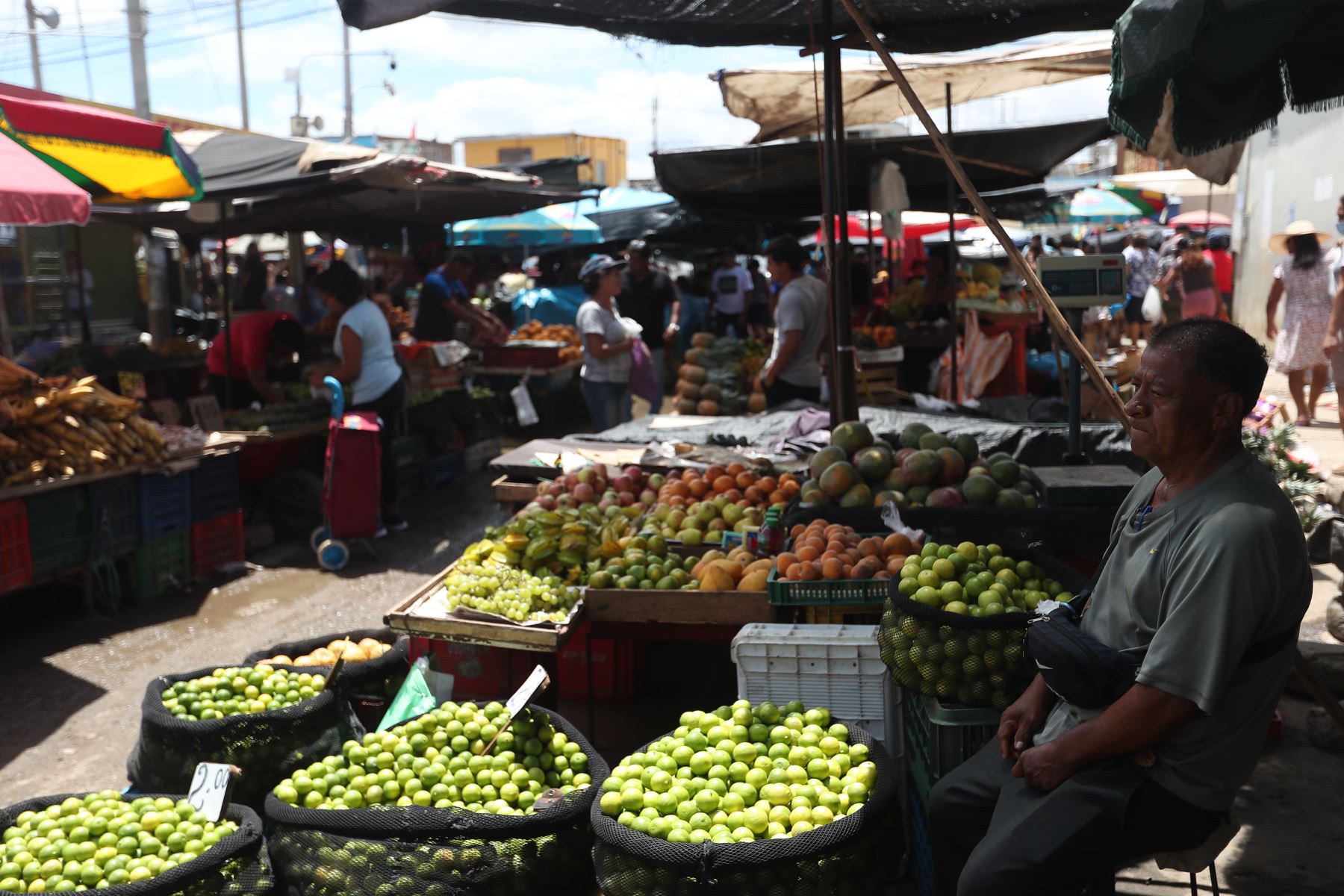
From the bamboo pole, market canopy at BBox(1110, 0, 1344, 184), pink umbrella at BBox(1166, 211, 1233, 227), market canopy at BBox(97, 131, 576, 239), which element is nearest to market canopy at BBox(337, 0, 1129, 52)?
the bamboo pole

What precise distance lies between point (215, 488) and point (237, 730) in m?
4.35

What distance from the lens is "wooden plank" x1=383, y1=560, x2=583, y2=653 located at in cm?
409

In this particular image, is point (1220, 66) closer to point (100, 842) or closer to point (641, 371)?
point (100, 842)

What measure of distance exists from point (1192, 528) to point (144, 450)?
6.55 meters

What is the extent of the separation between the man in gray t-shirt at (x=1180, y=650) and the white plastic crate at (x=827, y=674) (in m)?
1.04

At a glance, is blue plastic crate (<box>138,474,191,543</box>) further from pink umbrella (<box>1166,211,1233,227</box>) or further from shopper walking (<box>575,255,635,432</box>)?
pink umbrella (<box>1166,211,1233,227</box>)

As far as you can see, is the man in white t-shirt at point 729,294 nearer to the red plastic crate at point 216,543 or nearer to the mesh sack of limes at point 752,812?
the red plastic crate at point 216,543

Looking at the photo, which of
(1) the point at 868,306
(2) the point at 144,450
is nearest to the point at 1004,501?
(2) the point at 144,450

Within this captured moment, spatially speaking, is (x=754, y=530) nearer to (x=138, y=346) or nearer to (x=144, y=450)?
(x=144, y=450)

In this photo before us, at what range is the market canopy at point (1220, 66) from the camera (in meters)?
2.84

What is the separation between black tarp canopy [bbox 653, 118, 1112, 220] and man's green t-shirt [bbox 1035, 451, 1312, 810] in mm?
7394

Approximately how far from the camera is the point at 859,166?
1094 centimetres

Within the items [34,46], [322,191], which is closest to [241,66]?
[34,46]

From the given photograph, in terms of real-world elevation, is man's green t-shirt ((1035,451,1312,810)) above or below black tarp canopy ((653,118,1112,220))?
below
